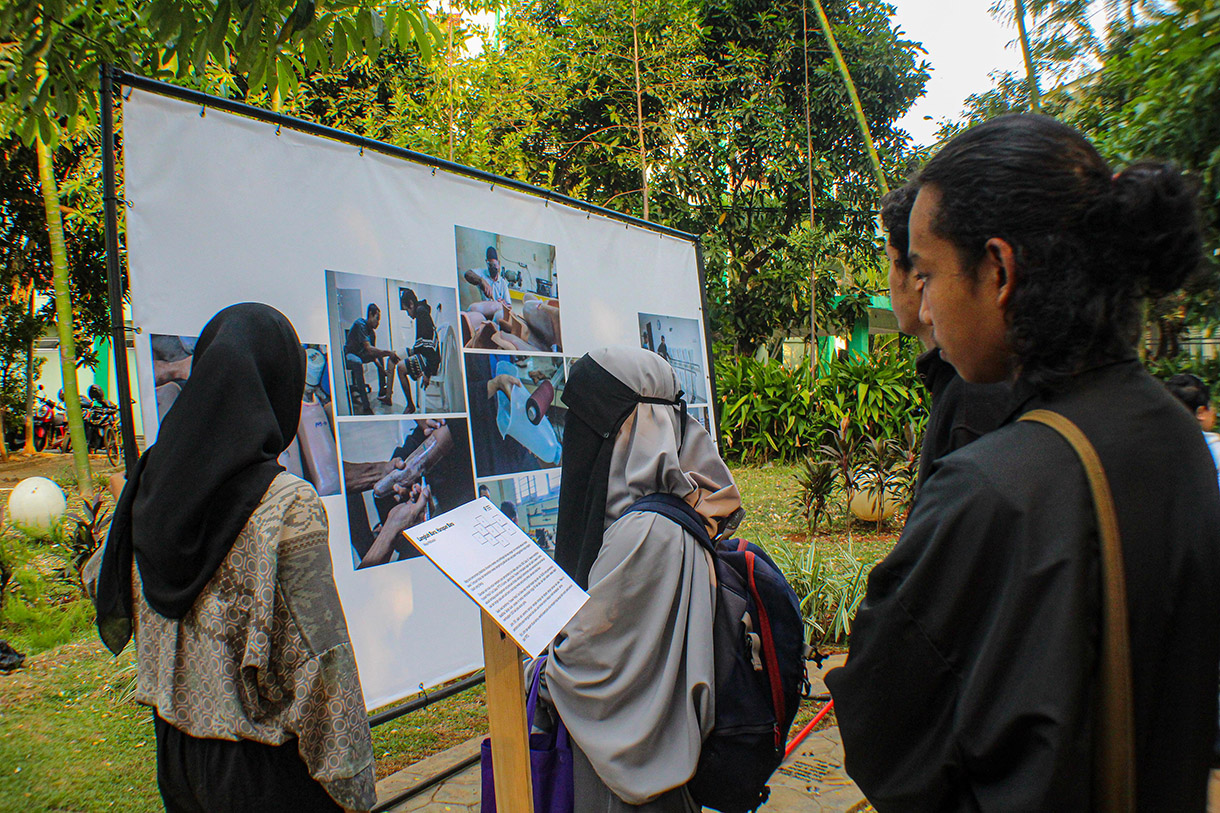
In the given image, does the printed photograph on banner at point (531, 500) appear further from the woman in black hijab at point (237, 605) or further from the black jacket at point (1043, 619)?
the black jacket at point (1043, 619)

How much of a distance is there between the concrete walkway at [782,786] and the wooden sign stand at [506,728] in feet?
5.15

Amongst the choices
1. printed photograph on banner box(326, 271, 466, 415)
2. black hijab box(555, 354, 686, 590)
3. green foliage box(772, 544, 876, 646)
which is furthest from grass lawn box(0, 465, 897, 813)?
black hijab box(555, 354, 686, 590)

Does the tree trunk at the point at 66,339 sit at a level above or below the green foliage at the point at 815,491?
above

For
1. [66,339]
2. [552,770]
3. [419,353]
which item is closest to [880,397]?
[419,353]

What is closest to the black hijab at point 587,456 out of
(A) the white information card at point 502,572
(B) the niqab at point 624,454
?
(B) the niqab at point 624,454

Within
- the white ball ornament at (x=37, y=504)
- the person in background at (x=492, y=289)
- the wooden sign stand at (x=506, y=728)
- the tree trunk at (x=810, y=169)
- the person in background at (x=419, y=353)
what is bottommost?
the wooden sign stand at (x=506, y=728)

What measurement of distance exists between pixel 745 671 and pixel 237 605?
121 centimetres

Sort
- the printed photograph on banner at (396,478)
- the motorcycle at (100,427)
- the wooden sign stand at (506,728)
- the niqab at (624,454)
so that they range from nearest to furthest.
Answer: the wooden sign stand at (506,728)
the niqab at (624,454)
the printed photograph on banner at (396,478)
the motorcycle at (100,427)

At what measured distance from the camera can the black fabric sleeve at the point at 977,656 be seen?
879 millimetres

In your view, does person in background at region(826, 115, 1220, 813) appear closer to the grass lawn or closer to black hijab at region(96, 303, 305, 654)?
black hijab at region(96, 303, 305, 654)

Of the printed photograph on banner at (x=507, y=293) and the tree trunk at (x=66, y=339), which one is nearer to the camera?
the printed photograph on banner at (x=507, y=293)

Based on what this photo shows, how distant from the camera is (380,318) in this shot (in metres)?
2.87

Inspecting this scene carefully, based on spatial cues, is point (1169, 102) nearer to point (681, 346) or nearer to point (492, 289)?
point (681, 346)

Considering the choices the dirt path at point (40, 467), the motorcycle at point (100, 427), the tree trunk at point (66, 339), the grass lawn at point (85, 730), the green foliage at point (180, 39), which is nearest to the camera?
the green foliage at point (180, 39)
